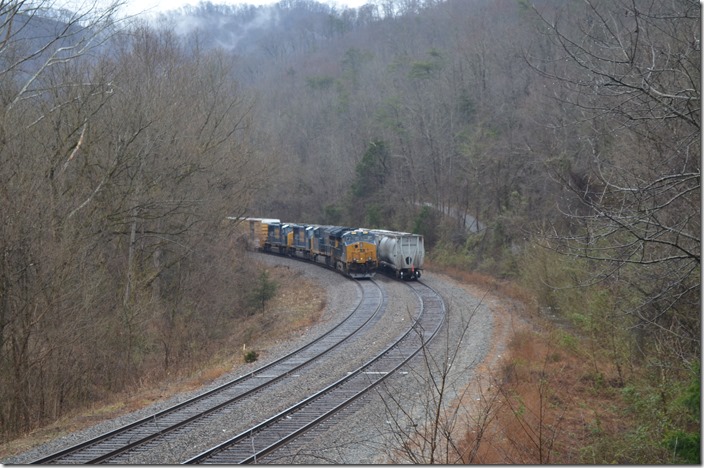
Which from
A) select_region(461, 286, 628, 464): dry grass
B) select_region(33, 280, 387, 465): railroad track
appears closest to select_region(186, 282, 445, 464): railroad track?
select_region(33, 280, 387, 465): railroad track

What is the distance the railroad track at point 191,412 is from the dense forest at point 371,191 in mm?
3141

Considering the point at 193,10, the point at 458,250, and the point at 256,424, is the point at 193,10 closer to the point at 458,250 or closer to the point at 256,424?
the point at 458,250

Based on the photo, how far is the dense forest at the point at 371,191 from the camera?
9.34 meters

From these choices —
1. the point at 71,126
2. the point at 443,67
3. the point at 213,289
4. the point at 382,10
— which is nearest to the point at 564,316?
the point at 213,289

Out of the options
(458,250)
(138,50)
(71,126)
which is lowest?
(458,250)

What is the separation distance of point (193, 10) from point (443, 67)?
15368 centimetres

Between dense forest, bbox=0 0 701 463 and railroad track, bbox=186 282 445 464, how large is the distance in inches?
145

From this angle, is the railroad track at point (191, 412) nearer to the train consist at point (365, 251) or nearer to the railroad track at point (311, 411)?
the railroad track at point (311, 411)

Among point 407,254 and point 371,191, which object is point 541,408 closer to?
point 407,254

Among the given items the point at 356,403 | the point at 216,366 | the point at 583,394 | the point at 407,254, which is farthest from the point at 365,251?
the point at 356,403

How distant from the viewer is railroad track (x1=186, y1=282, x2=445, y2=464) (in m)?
10.6

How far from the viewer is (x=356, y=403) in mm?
13500

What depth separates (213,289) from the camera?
26.8 metres

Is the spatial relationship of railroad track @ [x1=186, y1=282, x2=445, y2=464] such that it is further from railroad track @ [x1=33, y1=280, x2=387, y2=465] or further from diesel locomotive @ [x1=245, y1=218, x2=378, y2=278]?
diesel locomotive @ [x1=245, y1=218, x2=378, y2=278]
